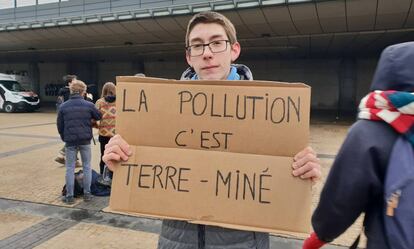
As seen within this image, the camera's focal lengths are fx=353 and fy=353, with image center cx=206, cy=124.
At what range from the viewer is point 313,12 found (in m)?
15.4

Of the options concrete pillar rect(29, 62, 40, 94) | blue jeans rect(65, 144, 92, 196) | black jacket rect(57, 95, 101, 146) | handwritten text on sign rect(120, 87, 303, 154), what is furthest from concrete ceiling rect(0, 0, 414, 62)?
handwritten text on sign rect(120, 87, 303, 154)

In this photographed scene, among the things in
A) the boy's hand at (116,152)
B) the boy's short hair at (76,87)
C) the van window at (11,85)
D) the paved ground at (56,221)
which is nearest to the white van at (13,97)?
the van window at (11,85)

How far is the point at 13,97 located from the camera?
22.9 m

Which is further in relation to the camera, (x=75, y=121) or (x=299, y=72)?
(x=299, y=72)

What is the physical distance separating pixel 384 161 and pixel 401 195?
0.38 ft

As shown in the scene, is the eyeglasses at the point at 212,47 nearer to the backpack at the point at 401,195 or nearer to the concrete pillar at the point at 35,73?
the backpack at the point at 401,195

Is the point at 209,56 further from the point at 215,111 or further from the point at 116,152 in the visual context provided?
the point at 116,152

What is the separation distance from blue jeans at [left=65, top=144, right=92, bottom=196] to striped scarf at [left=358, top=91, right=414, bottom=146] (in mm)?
4933

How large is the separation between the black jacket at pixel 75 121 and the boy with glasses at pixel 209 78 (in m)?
3.90

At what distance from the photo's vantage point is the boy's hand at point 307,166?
148cm

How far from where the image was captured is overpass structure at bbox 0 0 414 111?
15.9 meters

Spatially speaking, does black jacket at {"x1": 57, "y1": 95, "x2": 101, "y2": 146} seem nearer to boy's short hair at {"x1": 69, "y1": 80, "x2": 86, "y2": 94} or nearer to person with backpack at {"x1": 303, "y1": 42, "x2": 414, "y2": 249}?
boy's short hair at {"x1": 69, "y1": 80, "x2": 86, "y2": 94}

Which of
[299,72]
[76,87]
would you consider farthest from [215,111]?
[299,72]

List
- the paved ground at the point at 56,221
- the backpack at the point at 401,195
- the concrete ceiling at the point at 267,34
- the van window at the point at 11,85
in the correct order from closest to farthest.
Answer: the backpack at the point at 401,195
the paved ground at the point at 56,221
the concrete ceiling at the point at 267,34
the van window at the point at 11,85
